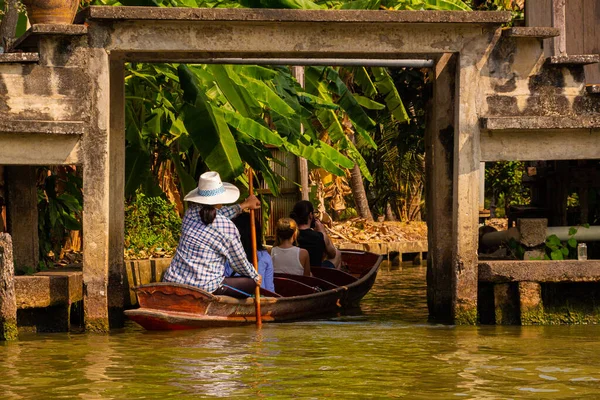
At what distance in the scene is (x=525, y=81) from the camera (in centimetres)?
1161

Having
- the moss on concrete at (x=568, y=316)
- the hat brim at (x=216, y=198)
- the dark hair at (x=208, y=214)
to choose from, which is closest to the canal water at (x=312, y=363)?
the moss on concrete at (x=568, y=316)

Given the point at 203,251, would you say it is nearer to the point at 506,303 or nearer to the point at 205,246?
the point at 205,246

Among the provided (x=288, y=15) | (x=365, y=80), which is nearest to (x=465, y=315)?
(x=288, y=15)

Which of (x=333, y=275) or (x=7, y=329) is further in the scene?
(x=333, y=275)

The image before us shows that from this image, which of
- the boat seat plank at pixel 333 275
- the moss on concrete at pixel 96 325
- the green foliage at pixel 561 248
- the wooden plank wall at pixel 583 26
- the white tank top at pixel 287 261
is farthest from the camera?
the boat seat plank at pixel 333 275

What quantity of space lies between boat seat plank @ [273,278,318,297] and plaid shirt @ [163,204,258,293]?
1849 millimetres

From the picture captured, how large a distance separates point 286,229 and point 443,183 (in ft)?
6.84

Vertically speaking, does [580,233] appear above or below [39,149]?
below

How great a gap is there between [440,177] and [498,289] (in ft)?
4.71

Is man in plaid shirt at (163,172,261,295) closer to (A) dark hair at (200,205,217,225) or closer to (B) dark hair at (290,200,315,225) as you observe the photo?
(A) dark hair at (200,205,217,225)

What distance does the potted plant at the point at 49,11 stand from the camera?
11.2 metres

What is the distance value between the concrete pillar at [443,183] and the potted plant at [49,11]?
3.89 m

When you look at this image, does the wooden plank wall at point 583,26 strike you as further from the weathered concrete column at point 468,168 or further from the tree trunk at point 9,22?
the tree trunk at point 9,22

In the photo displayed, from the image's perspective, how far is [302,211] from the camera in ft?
48.2
